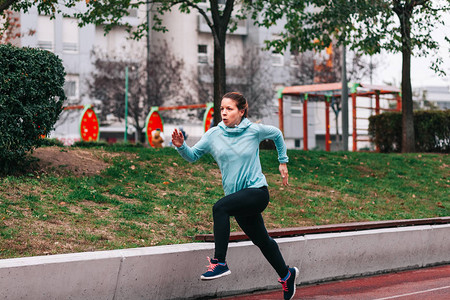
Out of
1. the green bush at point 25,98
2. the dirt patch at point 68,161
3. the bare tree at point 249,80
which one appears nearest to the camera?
the green bush at point 25,98

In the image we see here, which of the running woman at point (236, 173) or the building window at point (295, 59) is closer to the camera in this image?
Answer: the running woman at point (236, 173)

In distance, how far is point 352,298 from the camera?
674cm

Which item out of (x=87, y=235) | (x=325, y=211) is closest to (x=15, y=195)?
(x=87, y=235)

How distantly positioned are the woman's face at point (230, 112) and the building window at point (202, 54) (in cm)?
4687

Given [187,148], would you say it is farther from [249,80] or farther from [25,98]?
[249,80]

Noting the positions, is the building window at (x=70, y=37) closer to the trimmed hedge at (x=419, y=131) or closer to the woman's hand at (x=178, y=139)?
the trimmed hedge at (x=419, y=131)

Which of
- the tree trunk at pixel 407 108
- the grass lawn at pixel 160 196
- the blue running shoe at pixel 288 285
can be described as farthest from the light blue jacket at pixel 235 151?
the tree trunk at pixel 407 108

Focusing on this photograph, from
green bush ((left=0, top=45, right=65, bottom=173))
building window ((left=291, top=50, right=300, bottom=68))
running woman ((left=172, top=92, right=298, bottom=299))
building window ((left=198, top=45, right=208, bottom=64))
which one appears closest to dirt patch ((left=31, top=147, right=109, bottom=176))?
green bush ((left=0, top=45, right=65, bottom=173))

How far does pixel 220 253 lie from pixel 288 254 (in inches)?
71.0

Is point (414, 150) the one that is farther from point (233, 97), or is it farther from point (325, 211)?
point (233, 97)

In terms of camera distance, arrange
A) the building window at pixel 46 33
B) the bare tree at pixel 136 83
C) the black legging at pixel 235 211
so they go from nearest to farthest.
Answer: the black legging at pixel 235 211 < the building window at pixel 46 33 < the bare tree at pixel 136 83

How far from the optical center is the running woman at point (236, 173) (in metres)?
5.71

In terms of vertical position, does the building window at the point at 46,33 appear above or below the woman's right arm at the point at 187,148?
above

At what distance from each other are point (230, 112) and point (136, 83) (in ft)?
137
